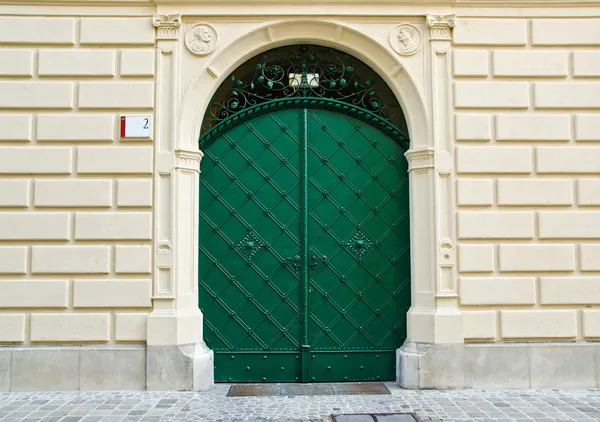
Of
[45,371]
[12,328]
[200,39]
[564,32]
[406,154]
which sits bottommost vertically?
[45,371]

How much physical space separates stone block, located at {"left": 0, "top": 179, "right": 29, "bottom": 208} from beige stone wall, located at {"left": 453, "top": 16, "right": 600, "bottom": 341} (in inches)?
195

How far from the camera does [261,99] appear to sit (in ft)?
23.0

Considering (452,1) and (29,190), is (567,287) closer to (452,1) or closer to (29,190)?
(452,1)

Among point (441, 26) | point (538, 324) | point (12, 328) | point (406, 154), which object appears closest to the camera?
point (12, 328)

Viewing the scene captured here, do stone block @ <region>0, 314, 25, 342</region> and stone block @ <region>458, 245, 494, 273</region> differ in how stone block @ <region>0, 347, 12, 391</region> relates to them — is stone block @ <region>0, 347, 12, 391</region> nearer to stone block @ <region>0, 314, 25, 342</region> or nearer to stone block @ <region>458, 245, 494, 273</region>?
stone block @ <region>0, 314, 25, 342</region>

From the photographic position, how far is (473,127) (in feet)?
21.2

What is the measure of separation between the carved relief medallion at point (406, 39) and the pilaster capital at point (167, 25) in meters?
2.53

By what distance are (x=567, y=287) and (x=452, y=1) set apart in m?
3.57

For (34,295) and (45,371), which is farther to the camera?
(34,295)

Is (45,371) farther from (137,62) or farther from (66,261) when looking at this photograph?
(137,62)

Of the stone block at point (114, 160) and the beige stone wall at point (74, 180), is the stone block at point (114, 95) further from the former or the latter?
the stone block at point (114, 160)

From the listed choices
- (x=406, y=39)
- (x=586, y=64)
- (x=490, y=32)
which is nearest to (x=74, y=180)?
(x=406, y=39)

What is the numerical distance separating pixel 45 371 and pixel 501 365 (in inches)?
199

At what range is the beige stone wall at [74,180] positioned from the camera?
6.25 metres
